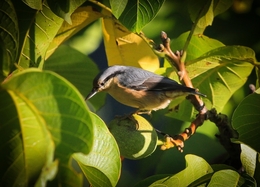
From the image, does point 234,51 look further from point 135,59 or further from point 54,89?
point 54,89

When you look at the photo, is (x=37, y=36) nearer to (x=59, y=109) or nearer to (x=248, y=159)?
(x=59, y=109)

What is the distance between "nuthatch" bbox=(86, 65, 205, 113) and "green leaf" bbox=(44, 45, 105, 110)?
2.9 inches

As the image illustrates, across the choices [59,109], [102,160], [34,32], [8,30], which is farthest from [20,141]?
[34,32]

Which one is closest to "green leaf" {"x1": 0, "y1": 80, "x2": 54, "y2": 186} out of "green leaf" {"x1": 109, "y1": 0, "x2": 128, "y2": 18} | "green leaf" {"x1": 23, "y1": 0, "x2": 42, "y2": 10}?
"green leaf" {"x1": 23, "y1": 0, "x2": 42, "y2": 10}

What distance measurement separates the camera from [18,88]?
1.24 metres

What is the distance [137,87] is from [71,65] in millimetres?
493

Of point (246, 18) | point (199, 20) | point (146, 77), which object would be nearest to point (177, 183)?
point (199, 20)

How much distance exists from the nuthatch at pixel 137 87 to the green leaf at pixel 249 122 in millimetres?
610

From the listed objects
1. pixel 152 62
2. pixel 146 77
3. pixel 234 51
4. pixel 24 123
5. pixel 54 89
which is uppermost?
pixel 54 89

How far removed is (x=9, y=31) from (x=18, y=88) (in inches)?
19.6

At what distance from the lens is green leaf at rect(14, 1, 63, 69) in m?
1.94

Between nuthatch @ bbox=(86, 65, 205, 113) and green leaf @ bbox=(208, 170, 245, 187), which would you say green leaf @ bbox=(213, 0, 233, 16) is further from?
green leaf @ bbox=(208, 170, 245, 187)

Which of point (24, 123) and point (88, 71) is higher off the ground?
point (24, 123)

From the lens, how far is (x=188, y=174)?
6.16ft
